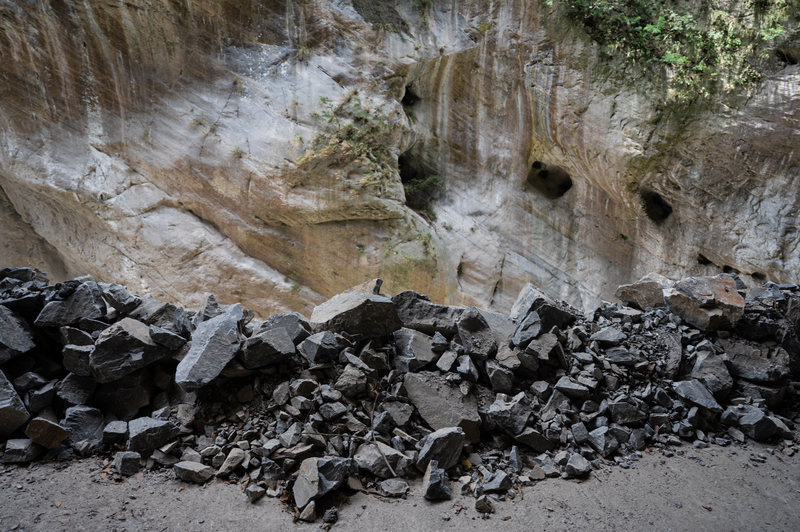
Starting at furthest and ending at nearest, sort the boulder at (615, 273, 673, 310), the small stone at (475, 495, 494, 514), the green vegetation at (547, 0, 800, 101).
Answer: the green vegetation at (547, 0, 800, 101) → the boulder at (615, 273, 673, 310) → the small stone at (475, 495, 494, 514)

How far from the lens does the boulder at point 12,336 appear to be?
2797 mm

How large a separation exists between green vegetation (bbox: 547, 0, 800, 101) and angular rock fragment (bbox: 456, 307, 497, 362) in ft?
23.3

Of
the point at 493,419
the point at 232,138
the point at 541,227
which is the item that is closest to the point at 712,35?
the point at 541,227

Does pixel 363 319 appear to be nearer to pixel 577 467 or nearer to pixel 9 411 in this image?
pixel 577 467

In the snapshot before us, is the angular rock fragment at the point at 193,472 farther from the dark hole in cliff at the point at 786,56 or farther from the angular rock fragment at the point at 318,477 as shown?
the dark hole in cliff at the point at 786,56

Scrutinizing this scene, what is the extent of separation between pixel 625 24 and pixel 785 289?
243 inches

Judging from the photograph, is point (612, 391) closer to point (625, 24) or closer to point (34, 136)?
point (625, 24)

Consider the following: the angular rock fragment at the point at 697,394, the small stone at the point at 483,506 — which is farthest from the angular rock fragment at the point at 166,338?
the angular rock fragment at the point at 697,394

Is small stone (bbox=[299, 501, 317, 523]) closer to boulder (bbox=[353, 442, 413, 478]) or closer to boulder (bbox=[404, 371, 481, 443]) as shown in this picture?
boulder (bbox=[353, 442, 413, 478])

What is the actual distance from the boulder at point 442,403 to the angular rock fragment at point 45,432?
2.03 meters

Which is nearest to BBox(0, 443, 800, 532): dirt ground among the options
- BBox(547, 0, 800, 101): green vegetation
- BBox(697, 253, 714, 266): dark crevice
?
BBox(547, 0, 800, 101): green vegetation

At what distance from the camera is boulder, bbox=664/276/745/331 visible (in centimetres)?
348

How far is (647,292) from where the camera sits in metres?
4.07

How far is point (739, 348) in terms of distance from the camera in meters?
3.42
